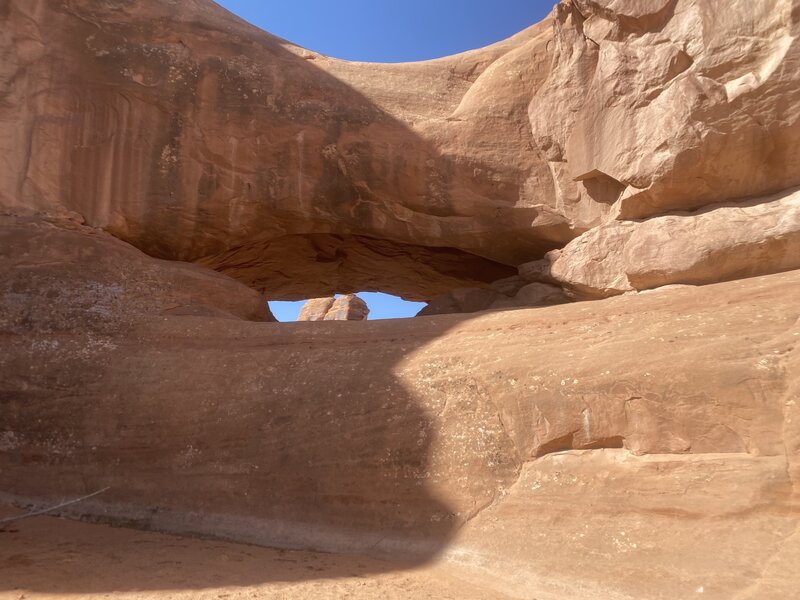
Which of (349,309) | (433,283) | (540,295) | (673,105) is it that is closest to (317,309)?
(349,309)

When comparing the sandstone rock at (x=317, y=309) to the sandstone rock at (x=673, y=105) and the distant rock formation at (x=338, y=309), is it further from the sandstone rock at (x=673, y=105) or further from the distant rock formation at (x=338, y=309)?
the sandstone rock at (x=673, y=105)

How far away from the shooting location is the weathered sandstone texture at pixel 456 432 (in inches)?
162

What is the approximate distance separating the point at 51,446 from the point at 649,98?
6934 millimetres

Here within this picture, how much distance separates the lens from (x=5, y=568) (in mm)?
4062

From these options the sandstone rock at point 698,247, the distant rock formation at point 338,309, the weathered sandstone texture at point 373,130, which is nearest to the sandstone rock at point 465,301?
the weathered sandstone texture at point 373,130

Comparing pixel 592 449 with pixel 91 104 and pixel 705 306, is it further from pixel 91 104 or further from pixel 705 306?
pixel 91 104

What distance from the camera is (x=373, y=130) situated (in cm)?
872

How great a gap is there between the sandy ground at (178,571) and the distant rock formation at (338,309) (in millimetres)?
17077

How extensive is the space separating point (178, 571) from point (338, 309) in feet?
62.4

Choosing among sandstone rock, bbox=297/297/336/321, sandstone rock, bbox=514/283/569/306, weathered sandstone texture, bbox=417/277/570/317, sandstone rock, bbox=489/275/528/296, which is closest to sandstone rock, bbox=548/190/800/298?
sandstone rock, bbox=514/283/569/306

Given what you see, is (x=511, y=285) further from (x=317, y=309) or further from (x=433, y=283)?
(x=317, y=309)

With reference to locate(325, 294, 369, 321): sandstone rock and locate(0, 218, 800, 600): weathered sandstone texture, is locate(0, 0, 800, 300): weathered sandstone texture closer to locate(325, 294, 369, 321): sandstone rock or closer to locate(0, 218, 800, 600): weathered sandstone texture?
locate(0, 218, 800, 600): weathered sandstone texture

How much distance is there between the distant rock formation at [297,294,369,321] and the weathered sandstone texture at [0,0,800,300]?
1301 centimetres

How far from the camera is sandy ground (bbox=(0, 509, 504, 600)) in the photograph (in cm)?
386
